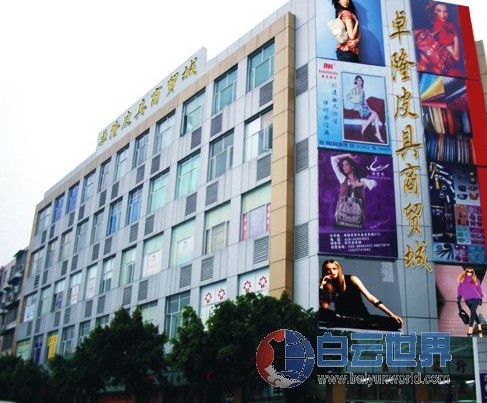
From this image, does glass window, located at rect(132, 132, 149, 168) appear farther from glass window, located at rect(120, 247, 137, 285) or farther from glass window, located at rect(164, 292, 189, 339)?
glass window, located at rect(164, 292, 189, 339)

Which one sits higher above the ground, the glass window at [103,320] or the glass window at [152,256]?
the glass window at [152,256]

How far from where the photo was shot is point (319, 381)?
17672mm

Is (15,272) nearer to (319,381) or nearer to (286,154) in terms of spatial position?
(286,154)

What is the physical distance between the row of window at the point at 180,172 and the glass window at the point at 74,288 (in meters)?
3.18

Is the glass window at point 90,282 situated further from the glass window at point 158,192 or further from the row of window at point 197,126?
the glass window at point 158,192

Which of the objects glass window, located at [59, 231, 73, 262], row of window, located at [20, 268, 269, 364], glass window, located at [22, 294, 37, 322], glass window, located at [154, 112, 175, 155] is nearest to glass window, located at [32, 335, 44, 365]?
row of window, located at [20, 268, 269, 364]

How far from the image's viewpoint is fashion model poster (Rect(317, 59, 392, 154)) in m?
23.0

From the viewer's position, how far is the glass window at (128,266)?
1296 inches

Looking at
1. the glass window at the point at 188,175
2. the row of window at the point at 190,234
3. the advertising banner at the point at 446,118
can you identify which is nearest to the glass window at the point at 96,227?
the row of window at the point at 190,234

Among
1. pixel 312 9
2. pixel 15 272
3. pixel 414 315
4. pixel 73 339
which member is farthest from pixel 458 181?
pixel 15 272

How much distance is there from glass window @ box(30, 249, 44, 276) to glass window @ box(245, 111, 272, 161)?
26.5m

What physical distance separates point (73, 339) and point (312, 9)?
24359 millimetres

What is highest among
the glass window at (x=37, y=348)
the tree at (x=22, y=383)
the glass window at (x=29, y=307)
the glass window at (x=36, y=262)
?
the glass window at (x=36, y=262)

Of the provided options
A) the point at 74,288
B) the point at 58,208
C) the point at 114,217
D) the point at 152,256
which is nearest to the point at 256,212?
the point at 152,256
